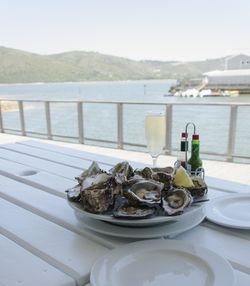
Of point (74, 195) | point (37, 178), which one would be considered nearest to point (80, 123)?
point (37, 178)

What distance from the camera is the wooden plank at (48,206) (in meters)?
0.78

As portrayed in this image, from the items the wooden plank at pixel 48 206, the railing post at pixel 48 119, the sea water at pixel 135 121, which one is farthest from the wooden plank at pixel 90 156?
the railing post at pixel 48 119

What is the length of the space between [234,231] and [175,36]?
24.2 meters

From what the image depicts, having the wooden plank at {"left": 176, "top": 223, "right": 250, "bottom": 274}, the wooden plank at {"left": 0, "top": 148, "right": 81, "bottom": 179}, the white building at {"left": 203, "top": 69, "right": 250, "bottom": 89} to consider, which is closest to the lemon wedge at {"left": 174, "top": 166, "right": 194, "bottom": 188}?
the wooden plank at {"left": 176, "top": 223, "right": 250, "bottom": 274}

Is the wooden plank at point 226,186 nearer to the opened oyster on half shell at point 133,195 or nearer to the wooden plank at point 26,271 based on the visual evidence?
the opened oyster on half shell at point 133,195

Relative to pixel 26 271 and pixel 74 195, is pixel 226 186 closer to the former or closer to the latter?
pixel 74 195

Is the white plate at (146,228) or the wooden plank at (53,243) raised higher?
the white plate at (146,228)

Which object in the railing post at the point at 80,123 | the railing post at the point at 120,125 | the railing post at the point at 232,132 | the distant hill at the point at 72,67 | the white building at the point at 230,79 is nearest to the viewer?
the railing post at the point at 232,132

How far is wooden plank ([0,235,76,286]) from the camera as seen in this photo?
1.95ft

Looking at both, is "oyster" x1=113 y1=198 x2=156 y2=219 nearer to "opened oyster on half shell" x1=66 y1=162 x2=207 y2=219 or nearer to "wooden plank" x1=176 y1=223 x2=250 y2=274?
"opened oyster on half shell" x1=66 y1=162 x2=207 y2=219

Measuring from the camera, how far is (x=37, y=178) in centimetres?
131

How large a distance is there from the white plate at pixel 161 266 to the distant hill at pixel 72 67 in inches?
423

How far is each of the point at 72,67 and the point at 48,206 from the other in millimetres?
16529

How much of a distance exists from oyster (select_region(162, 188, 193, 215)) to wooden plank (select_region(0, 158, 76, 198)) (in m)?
0.45
